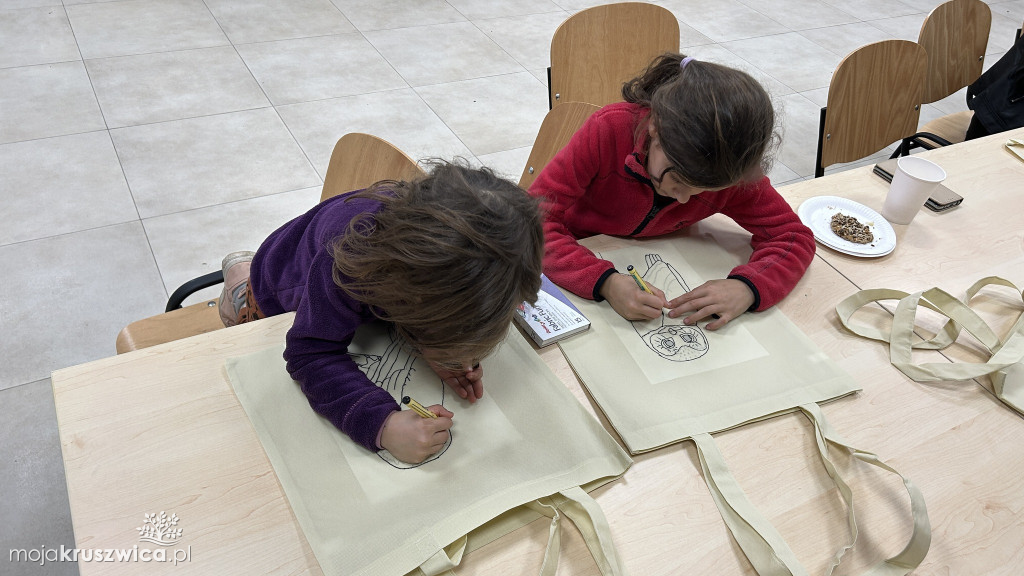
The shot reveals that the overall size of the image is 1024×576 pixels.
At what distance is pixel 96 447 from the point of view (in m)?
0.83

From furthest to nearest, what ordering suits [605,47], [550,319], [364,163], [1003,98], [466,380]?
[1003,98] → [605,47] → [364,163] → [550,319] → [466,380]

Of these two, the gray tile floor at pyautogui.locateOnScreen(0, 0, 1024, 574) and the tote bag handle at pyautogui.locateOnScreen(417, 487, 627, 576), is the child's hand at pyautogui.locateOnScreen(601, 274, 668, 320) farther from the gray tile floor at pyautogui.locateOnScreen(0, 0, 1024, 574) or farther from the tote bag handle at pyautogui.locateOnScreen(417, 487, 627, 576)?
the gray tile floor at pyautogui.locateOnScreen(0, 0, 1024, 574)

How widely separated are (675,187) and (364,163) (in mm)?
583

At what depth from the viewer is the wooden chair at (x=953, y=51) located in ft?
6.81

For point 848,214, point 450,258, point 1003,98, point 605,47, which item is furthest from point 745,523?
point 1003,98

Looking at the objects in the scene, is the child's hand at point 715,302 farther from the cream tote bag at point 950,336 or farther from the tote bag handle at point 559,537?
the tote bag handle at point 559,537

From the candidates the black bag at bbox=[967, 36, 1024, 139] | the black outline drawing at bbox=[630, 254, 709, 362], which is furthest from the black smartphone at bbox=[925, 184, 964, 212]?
the black bag at bbox=[967, 36, 1024, 139]

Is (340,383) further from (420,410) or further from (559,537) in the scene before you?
(559,537)

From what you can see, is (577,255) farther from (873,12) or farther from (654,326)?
(873,12)

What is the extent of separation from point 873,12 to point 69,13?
4.67 metres

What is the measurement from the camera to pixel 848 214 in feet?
4.55

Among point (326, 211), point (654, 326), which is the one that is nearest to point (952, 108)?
point (654, 326)

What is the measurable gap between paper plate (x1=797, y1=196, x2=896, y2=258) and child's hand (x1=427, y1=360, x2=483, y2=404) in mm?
765

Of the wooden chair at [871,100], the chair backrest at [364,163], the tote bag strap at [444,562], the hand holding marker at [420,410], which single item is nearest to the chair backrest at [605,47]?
the wooden chair at [871,100]
